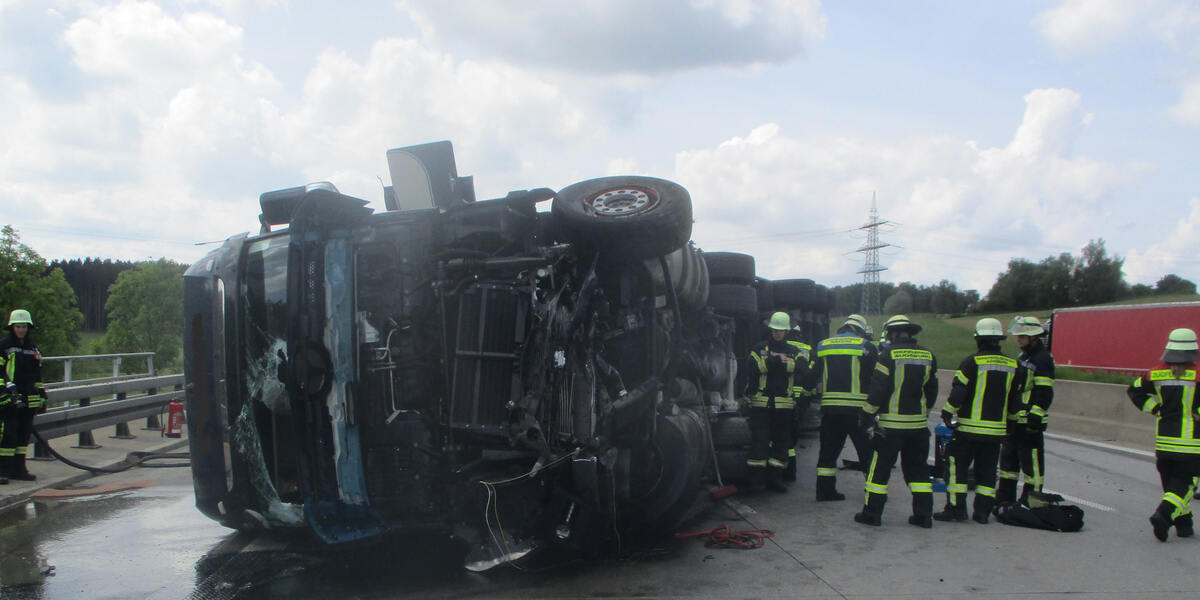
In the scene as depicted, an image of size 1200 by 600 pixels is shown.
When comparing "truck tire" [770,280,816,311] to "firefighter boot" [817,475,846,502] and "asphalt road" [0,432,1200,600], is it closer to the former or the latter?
"firefighter boot" [817,475,846,502]

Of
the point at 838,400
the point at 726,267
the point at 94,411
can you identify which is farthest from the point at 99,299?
the point at 838,400

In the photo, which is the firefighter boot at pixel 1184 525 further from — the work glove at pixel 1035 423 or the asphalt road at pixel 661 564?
the work glove at pixel 1035 423

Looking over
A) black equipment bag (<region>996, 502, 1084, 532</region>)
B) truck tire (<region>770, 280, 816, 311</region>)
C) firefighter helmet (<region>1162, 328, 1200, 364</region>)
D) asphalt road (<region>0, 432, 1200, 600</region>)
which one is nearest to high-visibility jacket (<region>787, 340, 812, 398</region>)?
asphalt road (<region>0, 432, 1200, 600</region>)

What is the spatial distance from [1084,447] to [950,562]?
7.33m

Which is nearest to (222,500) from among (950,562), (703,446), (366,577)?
(366,577)

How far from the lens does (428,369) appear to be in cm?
492

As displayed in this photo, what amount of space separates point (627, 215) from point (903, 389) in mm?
2865

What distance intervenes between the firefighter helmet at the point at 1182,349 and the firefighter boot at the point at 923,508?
1969 millimetres

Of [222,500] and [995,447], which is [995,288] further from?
[222,500]

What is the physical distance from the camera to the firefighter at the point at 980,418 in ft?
22.0

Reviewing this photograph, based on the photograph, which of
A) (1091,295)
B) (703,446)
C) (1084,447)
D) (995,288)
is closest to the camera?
(703,446)

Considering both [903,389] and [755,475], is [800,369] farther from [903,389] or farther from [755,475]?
[903,389]

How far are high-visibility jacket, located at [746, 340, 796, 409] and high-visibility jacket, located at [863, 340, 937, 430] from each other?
140cm

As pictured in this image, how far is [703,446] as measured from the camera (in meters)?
6.52
